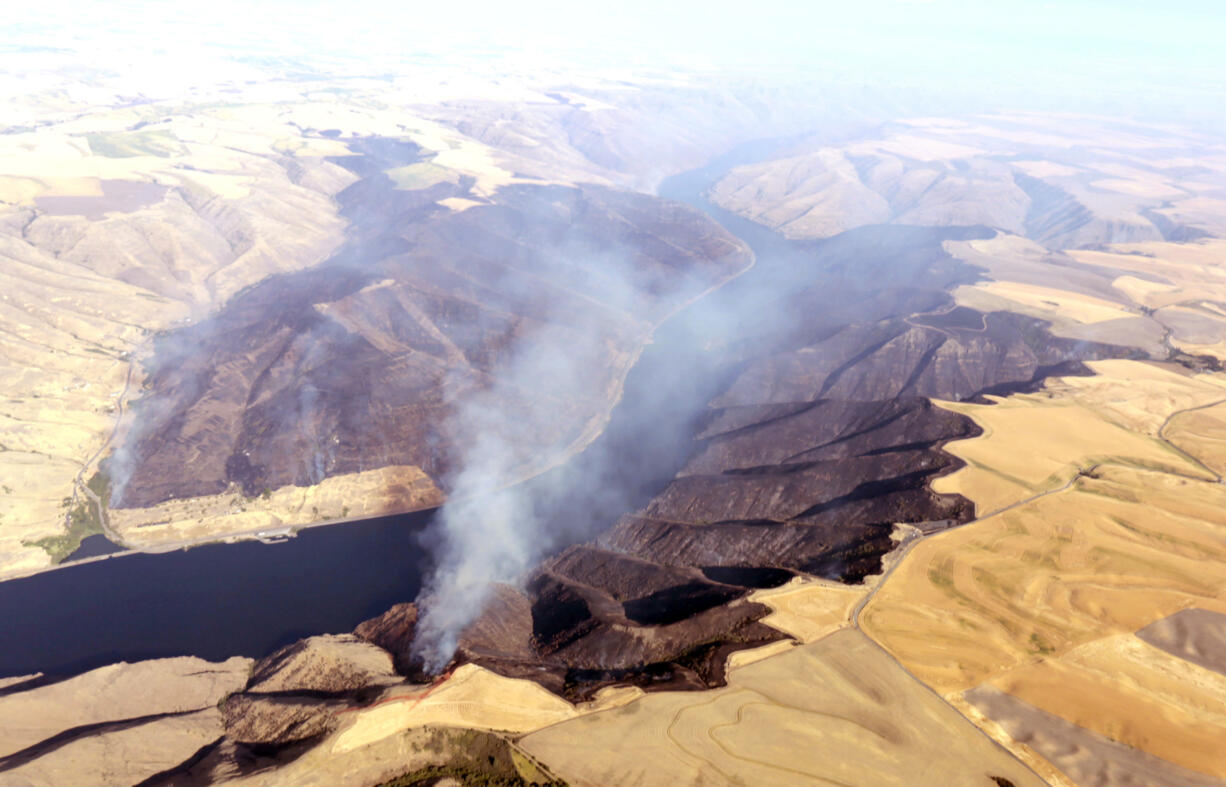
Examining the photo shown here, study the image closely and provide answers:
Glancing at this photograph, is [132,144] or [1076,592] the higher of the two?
[132,144]

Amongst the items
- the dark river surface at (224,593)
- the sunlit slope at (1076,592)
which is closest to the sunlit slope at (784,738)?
the sunlit slope at (1076,592)

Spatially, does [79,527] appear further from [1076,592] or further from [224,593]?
[1076,592]

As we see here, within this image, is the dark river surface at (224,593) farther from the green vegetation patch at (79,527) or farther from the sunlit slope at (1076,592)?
the sunlit slope at (1076,592)

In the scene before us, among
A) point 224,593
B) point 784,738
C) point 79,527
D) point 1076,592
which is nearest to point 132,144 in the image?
point 79,527

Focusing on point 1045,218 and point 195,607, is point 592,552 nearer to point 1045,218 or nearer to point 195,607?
point 195,607

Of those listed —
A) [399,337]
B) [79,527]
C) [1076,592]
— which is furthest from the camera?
[399,337]
